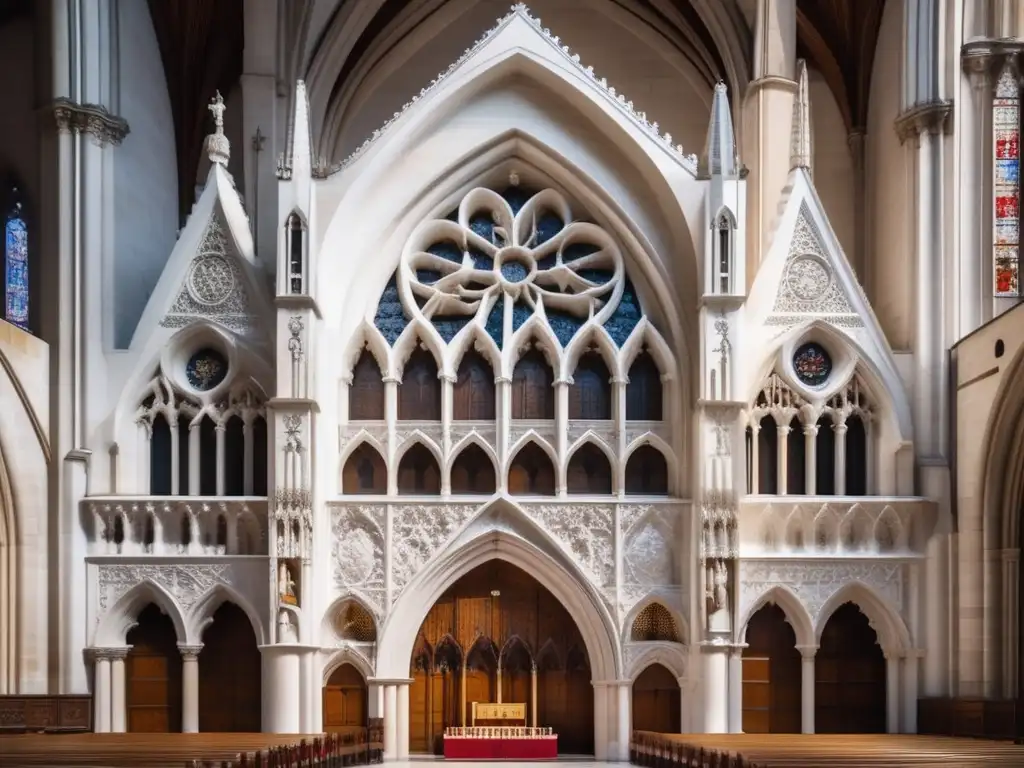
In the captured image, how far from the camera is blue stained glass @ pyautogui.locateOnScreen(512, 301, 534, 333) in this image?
23.0 meters

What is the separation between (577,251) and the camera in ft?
77.2

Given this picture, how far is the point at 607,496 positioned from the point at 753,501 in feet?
7.03

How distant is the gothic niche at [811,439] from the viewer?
22297 mm

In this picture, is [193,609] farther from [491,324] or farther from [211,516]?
[491,324]

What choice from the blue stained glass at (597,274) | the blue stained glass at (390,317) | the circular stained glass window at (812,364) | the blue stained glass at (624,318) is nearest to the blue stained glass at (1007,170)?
the circular stained glass window at (812,364)

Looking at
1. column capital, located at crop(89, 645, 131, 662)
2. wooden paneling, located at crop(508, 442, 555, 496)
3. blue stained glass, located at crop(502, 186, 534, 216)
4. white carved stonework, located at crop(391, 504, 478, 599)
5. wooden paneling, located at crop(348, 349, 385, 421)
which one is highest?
blue stained glass, located at crop(502, 186, 534, 216)

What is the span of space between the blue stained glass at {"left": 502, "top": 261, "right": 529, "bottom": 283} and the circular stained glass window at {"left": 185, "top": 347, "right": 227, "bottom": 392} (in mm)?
4394

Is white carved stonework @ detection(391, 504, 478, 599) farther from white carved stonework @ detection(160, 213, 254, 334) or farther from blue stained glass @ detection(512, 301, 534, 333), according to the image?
white carved stonework @ detection(160, 213, 254, 334)

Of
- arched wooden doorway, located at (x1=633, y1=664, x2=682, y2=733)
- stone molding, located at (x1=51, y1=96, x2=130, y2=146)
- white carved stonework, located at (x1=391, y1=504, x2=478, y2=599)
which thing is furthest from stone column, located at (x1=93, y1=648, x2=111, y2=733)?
arched wooden doorway, located at (x1=633, y1=664, x2=682, y2=733)

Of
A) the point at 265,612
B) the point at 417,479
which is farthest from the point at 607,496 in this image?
the point at 265,612

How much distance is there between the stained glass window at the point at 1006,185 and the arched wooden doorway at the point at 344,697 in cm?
1090

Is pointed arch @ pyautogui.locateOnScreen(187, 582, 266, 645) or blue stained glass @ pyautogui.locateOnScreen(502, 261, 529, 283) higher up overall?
blue stained glass @ pyautogui.locateOnScreen(502, 261, 529, 283)

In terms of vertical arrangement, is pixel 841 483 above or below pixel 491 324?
below

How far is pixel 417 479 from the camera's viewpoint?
899 inches
